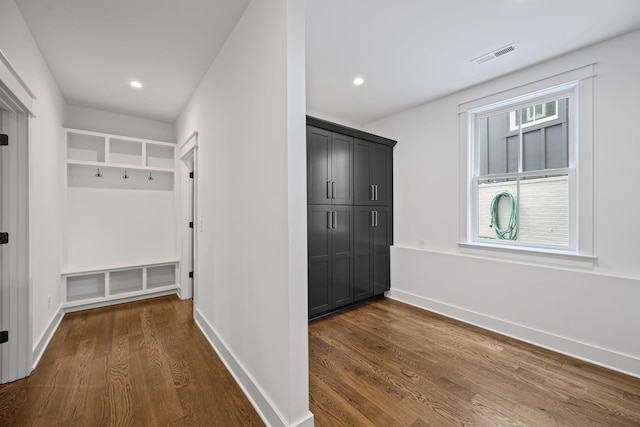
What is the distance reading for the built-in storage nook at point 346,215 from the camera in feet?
9.46

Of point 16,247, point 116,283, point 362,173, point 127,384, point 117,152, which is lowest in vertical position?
point 127,384

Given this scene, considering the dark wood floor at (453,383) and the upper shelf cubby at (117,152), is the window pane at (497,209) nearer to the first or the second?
the dark wood floor at (453,383)

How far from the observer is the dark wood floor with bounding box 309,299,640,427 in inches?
63.1

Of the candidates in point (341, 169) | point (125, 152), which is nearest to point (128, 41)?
point (125, 152)

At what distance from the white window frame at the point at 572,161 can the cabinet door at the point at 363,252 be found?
117 centimetres

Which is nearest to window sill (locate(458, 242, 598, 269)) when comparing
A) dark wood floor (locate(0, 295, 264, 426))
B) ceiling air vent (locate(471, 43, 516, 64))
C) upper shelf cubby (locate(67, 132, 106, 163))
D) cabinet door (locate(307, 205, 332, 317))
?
cabinet door (locate(307, 205, 332, 317))

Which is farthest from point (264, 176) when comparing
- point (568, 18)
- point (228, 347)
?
point (568, 18)

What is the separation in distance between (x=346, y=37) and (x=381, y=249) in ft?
8.39

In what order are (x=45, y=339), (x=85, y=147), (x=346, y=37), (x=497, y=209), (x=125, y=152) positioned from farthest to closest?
(x=125, y=152) < (x=85, y=147) < (x=497, y=209) < (x=45, y=339) < (x=346, y=37)

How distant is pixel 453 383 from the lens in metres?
1.91

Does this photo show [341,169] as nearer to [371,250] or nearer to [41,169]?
[371,250]

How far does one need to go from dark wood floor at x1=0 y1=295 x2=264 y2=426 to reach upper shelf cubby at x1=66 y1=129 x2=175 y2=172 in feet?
6.79

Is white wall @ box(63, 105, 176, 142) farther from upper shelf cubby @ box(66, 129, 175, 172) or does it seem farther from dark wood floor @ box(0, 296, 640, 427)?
dark wood floor @ box(0, 296, 640, 427)

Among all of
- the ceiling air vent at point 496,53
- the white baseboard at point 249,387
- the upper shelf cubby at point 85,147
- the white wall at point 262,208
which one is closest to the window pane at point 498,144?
the ceiling air vent at point 496,53
